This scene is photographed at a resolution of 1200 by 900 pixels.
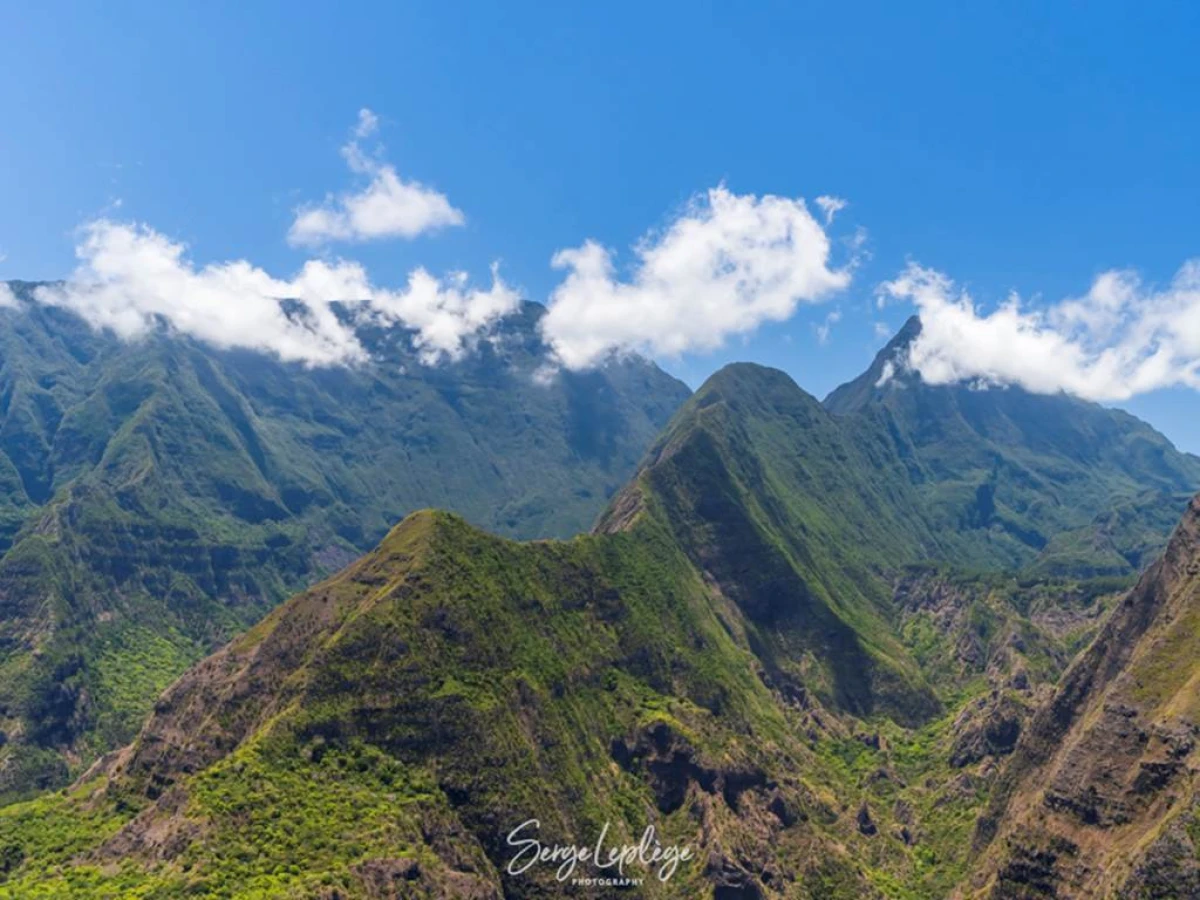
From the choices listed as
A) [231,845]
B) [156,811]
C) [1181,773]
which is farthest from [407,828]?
[1181,773]

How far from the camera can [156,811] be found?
513 feet
